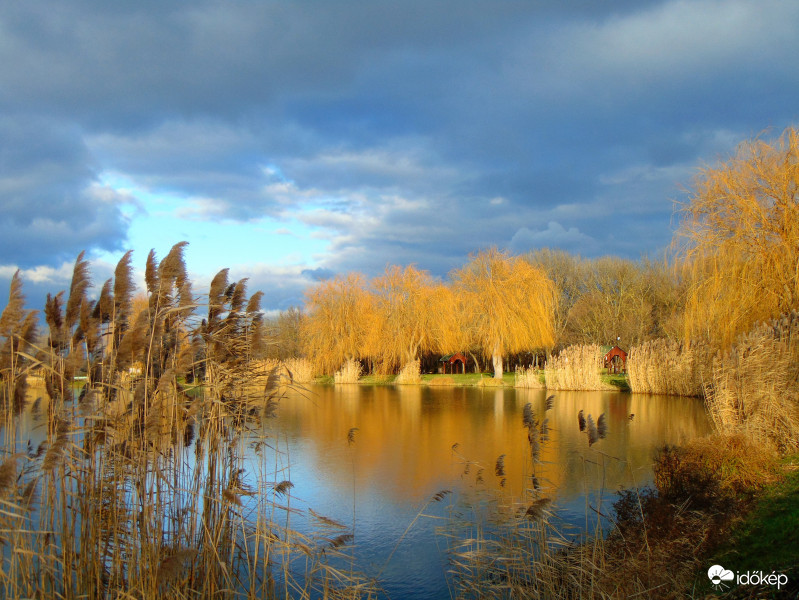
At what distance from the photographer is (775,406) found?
8.73 metres

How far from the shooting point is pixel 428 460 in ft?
33.5

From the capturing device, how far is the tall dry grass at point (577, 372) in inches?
949

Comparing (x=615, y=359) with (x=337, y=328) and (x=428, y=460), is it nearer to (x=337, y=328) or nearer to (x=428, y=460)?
(x=337, y=328)

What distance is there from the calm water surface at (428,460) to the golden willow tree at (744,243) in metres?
2.63

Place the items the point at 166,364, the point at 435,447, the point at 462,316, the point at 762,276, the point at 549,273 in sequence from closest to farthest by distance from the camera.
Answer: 1. the point at 166,364
2. the point at 435,447
3. the point at 762,276
4. the point at 462,316
5. the point at 549,273

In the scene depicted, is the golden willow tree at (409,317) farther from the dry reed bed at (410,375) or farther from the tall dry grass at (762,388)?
the tall dry grass at (762,388)

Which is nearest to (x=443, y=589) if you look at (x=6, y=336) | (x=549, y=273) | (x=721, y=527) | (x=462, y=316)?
(x=721, y=527)

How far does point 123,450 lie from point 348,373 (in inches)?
1086

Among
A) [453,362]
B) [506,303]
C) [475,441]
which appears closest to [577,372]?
[506,303]

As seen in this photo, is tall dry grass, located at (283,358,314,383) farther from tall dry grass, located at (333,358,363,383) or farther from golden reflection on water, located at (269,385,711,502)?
golden reflection on water, located at (269,385,711,502)

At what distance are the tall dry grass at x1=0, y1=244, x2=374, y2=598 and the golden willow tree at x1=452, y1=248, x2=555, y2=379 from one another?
2503 centimetres

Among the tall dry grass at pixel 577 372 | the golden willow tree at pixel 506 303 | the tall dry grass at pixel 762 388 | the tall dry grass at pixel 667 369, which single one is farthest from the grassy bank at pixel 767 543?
the golden willow tree at pixel 506 303

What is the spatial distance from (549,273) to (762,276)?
100 feet

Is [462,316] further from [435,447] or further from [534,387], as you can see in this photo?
[435,447]
